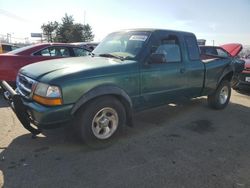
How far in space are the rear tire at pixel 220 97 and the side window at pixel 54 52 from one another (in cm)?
464

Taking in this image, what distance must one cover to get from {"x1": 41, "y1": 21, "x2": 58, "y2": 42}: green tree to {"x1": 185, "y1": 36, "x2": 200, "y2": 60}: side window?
4568cm

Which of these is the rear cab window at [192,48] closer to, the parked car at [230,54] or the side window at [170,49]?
the side window at [170,49]

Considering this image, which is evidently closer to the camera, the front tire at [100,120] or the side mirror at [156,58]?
the front tire at [100,120]

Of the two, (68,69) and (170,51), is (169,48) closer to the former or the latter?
(170,51)

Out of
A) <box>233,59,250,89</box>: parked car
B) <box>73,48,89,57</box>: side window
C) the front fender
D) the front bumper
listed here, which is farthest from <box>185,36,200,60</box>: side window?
<box>73,48,89,57</box>: side window

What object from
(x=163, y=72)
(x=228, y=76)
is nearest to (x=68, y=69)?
(x=163, y=72)

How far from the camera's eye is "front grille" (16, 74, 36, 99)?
12.0ft

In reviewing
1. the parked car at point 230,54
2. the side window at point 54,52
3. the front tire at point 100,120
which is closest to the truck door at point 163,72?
the front tire at point 100,120

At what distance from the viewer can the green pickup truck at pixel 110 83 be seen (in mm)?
3420

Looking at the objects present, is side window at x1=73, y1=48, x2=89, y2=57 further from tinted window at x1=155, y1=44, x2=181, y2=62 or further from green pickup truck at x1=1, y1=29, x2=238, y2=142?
tinted window at x1=155, y1=44, x2=181, y2=62

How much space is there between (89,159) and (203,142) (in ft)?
6.66

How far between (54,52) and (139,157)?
17.2 ft

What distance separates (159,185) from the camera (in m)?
2.98

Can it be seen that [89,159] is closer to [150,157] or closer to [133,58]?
[150,157]
